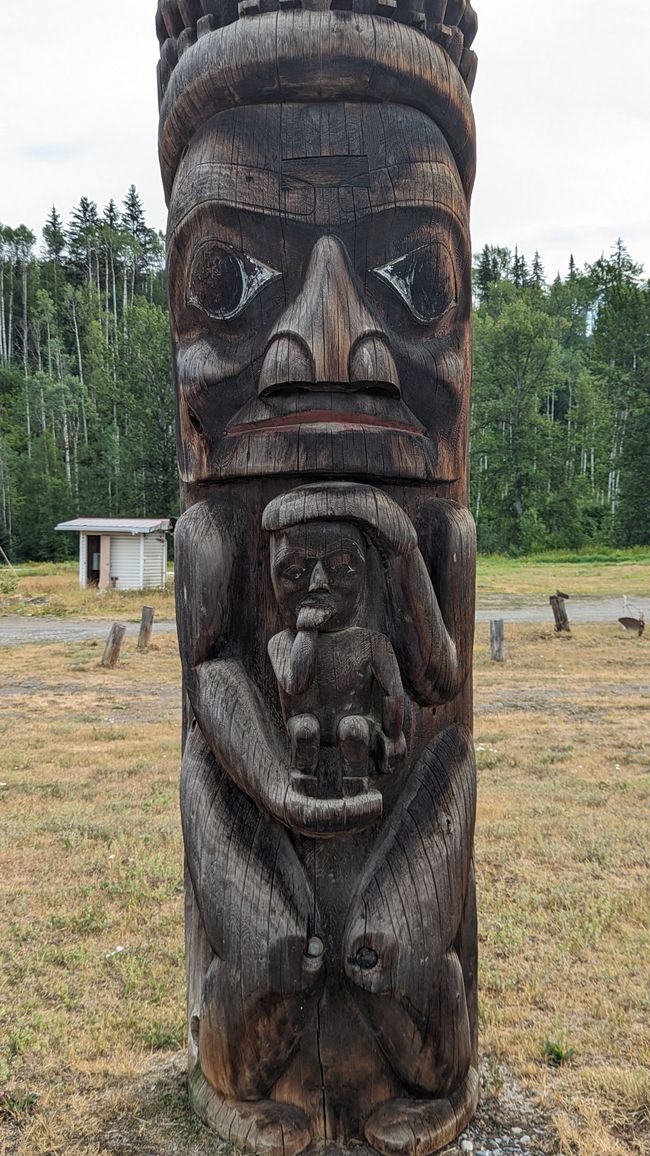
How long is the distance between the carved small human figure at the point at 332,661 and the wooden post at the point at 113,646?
1015cm

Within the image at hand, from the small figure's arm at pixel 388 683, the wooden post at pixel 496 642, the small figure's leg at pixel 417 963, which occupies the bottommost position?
the wooden post at pixel 496 642

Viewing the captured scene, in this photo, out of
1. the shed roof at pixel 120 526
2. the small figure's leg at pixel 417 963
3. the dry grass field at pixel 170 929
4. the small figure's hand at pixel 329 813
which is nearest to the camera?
the small figure's hand at pixel 329 813

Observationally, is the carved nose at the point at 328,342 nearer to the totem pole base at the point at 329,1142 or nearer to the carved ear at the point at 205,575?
the carved ear at the point at 205,575

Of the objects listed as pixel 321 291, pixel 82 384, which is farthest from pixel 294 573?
pixel 82 384

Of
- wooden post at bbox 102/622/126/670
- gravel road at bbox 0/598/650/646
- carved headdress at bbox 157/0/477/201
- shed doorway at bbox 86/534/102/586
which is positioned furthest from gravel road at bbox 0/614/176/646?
carved headdress at bbox 157/0/477/201

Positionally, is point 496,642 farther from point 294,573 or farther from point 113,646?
point 294,573

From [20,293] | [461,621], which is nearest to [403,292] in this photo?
[461,621]

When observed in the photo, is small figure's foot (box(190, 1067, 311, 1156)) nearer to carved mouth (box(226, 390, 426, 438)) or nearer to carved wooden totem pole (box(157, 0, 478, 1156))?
carved wooden totem pole (box(157, 0, 478, 1156))

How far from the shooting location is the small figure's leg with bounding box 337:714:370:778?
2289mm

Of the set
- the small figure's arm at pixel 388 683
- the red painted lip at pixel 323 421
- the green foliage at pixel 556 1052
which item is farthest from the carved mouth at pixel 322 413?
the green foliage at pixel 556 1052

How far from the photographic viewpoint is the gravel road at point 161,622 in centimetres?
1580

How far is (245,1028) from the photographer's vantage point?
7.86 feet

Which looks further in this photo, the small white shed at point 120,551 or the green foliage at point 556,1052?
the small white shed at point 120,551

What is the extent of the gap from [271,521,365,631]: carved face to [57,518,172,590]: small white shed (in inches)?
851
